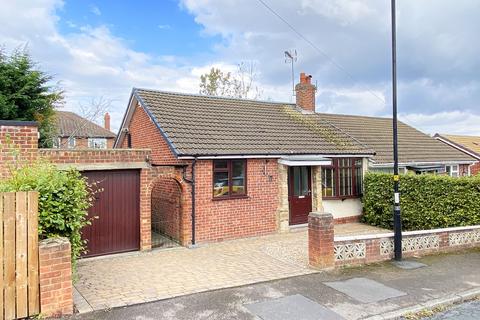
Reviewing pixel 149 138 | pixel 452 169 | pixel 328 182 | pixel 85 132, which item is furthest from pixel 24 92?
pixel 452 169

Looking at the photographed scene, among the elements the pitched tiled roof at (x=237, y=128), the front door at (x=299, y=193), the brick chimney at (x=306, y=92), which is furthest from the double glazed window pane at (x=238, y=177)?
the brick chimney at (x=306, y=92)

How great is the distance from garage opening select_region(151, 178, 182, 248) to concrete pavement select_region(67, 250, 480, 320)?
15.1 ft

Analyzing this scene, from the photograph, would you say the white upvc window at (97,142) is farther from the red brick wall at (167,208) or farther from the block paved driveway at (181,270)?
the block paved driveway at (181,270)

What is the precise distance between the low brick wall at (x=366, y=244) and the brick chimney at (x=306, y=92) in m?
9.04

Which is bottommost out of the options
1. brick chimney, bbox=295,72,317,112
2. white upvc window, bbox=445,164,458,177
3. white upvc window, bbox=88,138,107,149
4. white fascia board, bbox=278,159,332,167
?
white upvc window, bbox=445,164,458,177

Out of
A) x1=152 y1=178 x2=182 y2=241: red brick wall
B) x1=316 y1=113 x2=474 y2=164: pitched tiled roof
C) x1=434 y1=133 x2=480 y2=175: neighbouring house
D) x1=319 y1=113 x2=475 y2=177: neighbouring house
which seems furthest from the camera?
x1=434 y1=133 x2=480 y2=175: neighbouring house

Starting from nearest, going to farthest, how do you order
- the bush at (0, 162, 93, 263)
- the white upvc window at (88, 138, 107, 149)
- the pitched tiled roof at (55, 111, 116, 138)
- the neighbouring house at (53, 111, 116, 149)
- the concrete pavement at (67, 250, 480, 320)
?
the bush at (0, 162, 93, 263), the concrete pavement at (67, 250, 480, 320), the neighbouring house at (53, 111, 116, 149), the pitched tiled roof at (55, 111, 116, 138), the white upvc window at (88, 138, 107, 149)

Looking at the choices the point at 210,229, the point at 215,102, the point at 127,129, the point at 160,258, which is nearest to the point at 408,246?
the point at 210,229

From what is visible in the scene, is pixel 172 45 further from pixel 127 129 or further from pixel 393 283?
pixel 393 283

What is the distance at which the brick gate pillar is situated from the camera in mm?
7965

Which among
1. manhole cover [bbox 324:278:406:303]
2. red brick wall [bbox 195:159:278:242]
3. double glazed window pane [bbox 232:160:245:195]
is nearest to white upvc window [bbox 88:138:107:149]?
double glazed window pane [bbox 232:160:245:195]

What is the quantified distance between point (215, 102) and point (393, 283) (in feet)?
32.7

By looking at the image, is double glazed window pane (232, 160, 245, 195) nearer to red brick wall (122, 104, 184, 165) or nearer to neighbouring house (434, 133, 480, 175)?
red brick wall (122, 104, 184, 165)

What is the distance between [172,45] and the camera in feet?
45.3
